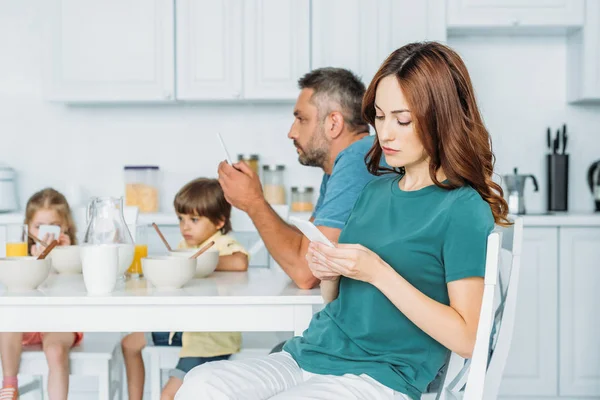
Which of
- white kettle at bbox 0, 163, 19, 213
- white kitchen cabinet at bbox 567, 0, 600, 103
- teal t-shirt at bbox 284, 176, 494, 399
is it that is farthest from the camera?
white kettle at bbox 0, 163, 19, 213

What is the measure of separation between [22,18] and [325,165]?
2341 millimetres

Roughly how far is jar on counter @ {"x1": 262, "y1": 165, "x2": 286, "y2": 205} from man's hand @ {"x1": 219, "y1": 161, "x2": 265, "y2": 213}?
1723 millimetres

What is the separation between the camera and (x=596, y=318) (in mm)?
3297

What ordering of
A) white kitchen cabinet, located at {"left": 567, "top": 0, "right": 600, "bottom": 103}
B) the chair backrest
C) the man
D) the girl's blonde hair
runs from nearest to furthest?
the chair backrest
the man
the girl's blonde hair
white kitchen cabinet, located at {"left": 567, "top": 0, "right": 600, "bottom": 103}

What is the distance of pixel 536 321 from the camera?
333cm

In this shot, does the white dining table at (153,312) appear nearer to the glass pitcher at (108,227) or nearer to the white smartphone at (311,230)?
the glass pitcher at (108,227)

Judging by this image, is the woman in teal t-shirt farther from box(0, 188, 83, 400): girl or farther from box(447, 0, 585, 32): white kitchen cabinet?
box(447, 0, 585, 32): white kitchen cabinet

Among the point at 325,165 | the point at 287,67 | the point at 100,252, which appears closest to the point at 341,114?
the point at 325,165

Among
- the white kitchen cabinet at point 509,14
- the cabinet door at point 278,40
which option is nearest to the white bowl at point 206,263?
the cabinet door at point 278,40

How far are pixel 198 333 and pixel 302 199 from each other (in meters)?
1.46

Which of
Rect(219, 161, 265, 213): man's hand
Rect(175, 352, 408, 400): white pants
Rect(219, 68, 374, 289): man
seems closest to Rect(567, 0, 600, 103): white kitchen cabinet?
Rect(219, 68, 374, 289): man

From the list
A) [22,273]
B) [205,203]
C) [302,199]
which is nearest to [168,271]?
[22,273]

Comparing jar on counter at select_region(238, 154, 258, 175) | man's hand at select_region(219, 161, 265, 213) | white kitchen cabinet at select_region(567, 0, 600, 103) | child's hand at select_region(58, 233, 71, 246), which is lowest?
child's hand at select_region(58, 233, 71, 246)

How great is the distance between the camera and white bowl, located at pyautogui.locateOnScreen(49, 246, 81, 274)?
2018 millimetres
